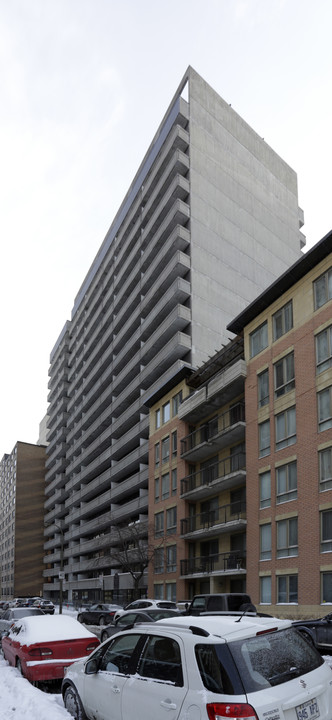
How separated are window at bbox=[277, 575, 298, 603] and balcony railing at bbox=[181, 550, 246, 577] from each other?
15.2 ft

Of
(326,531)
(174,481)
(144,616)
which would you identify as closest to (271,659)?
(144,616)

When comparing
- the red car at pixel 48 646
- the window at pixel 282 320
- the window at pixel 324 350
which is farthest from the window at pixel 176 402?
the red car at pixel 48 646

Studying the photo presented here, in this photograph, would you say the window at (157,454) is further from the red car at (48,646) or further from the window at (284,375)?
the red car at (48,646)

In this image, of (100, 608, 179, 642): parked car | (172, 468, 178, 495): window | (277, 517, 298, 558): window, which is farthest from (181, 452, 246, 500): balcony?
(100, 608, 179, 642): parked car

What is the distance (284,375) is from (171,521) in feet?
58.0

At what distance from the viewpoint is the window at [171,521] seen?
1736 inches

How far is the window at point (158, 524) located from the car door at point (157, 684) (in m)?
39.9

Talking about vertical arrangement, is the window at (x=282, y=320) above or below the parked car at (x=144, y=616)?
above

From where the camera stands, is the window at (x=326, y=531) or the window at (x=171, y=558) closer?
the window at (x=326, y=531)

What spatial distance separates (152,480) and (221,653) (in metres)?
43.7

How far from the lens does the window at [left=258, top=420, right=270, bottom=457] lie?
106 feet

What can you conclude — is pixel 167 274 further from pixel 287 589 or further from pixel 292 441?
pixel 287 589

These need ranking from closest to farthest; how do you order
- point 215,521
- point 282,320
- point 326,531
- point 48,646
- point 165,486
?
point 48,646 → point 326,531 → point 282,320 → point 215,521 → point 165,486

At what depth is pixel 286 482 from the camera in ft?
98.8
